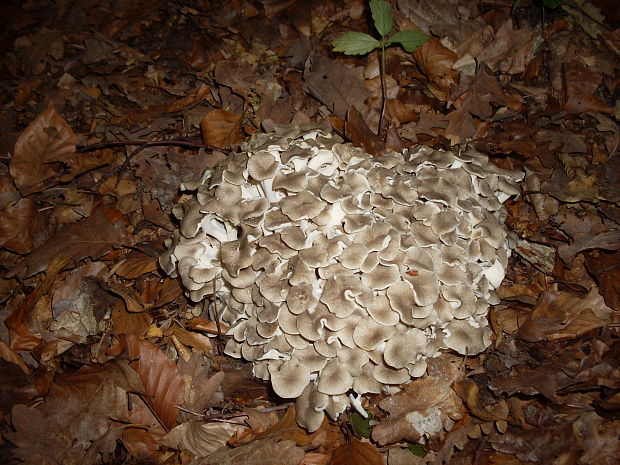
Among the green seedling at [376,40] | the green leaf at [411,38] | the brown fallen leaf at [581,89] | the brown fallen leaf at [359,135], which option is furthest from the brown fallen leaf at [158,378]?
the brown fallen leaf at [581,89]

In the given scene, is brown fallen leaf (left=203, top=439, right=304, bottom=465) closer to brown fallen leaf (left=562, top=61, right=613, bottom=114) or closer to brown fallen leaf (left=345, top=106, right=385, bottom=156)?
brown fallen leaf (left=345, top=106, right=385, bottom=156)

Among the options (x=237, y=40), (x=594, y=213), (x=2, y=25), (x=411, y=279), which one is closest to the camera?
(x=411, y=279)

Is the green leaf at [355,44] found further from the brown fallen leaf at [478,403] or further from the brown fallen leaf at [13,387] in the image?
the brown fallen leaf at [13,387]

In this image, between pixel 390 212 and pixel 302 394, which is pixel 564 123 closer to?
pixel 390 212

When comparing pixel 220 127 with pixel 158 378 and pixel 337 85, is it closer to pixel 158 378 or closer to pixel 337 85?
pixel 337 85

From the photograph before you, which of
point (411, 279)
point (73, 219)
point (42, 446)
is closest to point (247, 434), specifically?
point (42, 446)

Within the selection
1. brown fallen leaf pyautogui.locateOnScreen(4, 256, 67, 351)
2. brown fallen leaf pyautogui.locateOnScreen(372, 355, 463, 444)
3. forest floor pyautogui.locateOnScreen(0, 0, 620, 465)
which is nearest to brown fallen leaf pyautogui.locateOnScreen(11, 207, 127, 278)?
forest floor pyautogui.locateOnScreen(0, 0, 620, 465)

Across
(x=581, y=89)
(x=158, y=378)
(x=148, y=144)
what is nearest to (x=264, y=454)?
(x=158, y=378)
